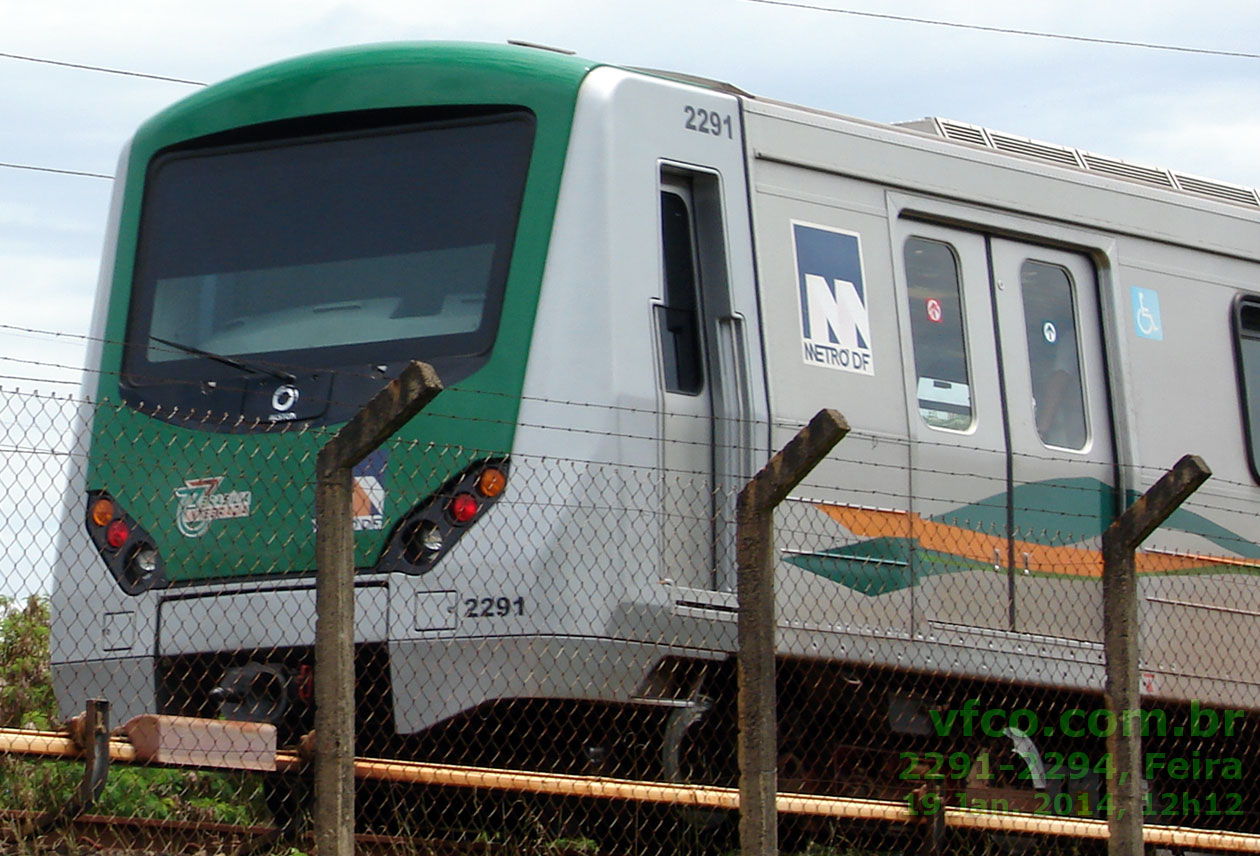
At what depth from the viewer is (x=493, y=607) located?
6.86 meters

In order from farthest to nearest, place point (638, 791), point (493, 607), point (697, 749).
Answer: point (697, 749)
point (493, 607)
point (638, 791)

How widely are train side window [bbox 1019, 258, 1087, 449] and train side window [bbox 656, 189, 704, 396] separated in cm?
189

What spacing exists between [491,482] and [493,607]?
1.43 ft

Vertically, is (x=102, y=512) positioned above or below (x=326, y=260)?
below

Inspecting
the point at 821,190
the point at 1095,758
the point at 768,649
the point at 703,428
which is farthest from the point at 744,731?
the point at 1095,758

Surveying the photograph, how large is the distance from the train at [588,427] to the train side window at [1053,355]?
0.7 inches

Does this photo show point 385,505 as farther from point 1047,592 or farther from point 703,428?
point 1047,592

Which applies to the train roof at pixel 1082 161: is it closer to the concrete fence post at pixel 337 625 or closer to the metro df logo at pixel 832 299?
the metro df logo at pixel 832 299

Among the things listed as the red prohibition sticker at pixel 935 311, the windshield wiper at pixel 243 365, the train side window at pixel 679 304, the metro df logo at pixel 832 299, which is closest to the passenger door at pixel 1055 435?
the red prohibition sticker at pixel 935 311

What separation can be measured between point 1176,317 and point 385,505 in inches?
166

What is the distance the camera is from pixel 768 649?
6.08 meters

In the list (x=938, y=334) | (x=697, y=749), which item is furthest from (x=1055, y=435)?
(x=697, y=749)

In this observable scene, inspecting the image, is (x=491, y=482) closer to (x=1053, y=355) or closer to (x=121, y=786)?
(x=121, y=786)

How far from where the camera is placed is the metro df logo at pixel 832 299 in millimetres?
7801
